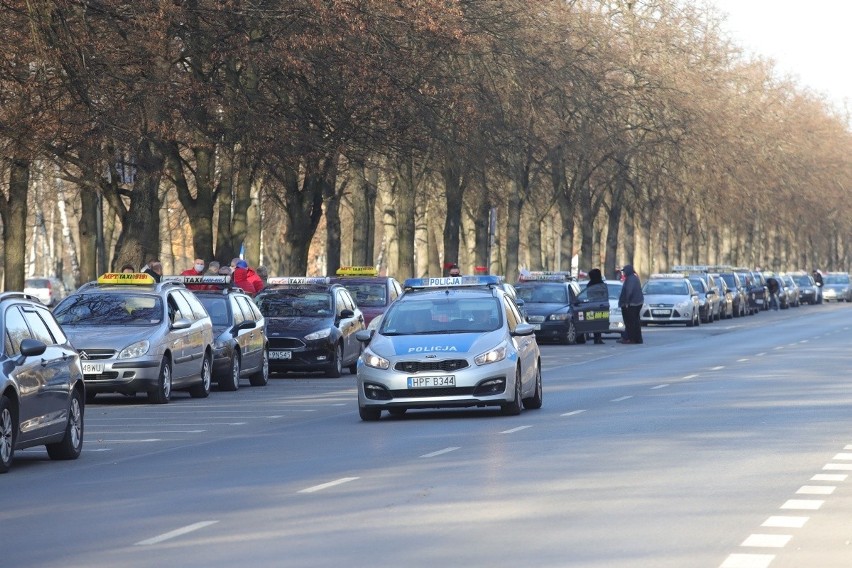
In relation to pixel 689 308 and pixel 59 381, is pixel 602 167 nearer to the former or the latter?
pixel 689 308

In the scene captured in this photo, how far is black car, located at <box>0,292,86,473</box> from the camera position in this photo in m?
14.4

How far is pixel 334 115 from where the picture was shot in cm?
3650

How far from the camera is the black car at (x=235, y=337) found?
26875mm

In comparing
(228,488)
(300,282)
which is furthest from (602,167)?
(228,488)

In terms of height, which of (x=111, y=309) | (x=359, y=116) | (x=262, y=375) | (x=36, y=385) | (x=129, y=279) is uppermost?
(x=359, y=116)

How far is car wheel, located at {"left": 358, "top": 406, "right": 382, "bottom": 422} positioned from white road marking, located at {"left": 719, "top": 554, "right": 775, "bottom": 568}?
11.0 meters

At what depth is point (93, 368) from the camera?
2302cm

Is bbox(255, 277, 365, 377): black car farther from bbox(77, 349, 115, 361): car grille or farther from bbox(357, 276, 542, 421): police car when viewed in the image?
bbox(357, 276, 542, 421): police car

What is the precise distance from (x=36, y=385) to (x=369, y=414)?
18.8 ft

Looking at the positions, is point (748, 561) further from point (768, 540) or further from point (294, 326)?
point (294, 326)

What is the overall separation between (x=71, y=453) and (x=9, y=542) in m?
5.87

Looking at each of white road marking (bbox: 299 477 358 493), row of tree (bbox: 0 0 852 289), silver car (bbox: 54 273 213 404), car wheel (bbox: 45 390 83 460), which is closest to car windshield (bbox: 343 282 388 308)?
row of tree (bbox: 0 0 852 289)

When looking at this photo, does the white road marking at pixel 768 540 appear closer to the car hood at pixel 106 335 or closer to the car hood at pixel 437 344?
the car hood at pixel 437 344

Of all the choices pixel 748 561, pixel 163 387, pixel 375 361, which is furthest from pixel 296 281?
pixel 748 561
